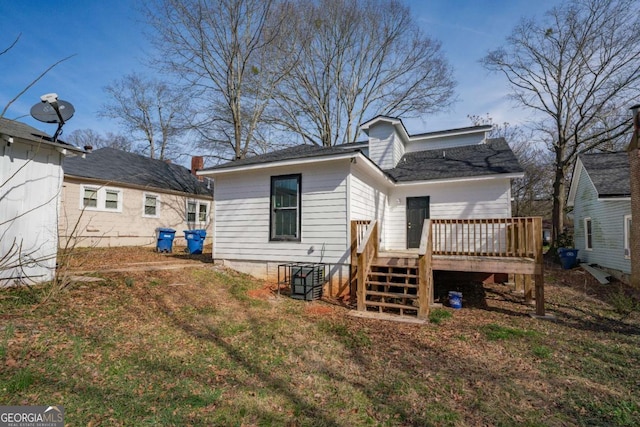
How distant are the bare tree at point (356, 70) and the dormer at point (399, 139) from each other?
30.2ft

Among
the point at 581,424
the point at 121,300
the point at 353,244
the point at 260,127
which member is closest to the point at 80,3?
the point at 121,300

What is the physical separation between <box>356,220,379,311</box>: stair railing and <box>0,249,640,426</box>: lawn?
0.51 m

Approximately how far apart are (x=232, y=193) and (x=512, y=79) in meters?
20.1

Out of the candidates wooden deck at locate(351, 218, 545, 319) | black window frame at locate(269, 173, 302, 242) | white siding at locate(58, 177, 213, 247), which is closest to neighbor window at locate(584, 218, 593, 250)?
wooden deck at locate(351, 218, 545, 319)

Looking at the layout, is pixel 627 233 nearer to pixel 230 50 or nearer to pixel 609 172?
pixel 609 172

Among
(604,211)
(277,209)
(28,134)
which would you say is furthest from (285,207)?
(604,211)

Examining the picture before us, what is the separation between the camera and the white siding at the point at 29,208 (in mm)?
5332

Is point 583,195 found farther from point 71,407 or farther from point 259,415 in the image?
point 71,407

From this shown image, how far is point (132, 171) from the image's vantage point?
16453 mm

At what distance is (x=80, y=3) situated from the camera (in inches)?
310

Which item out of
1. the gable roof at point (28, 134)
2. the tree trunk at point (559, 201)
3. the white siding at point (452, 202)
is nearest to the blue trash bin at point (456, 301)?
the white siding at point (452, 202)

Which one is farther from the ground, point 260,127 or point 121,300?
point 260,127

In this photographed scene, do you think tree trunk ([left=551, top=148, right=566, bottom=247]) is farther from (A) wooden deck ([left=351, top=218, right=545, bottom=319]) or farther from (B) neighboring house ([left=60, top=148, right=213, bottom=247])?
(B) neighboring house ([left=60, top=148, right=213, bottom=247])

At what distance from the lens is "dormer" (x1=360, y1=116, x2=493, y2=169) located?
12398mm
